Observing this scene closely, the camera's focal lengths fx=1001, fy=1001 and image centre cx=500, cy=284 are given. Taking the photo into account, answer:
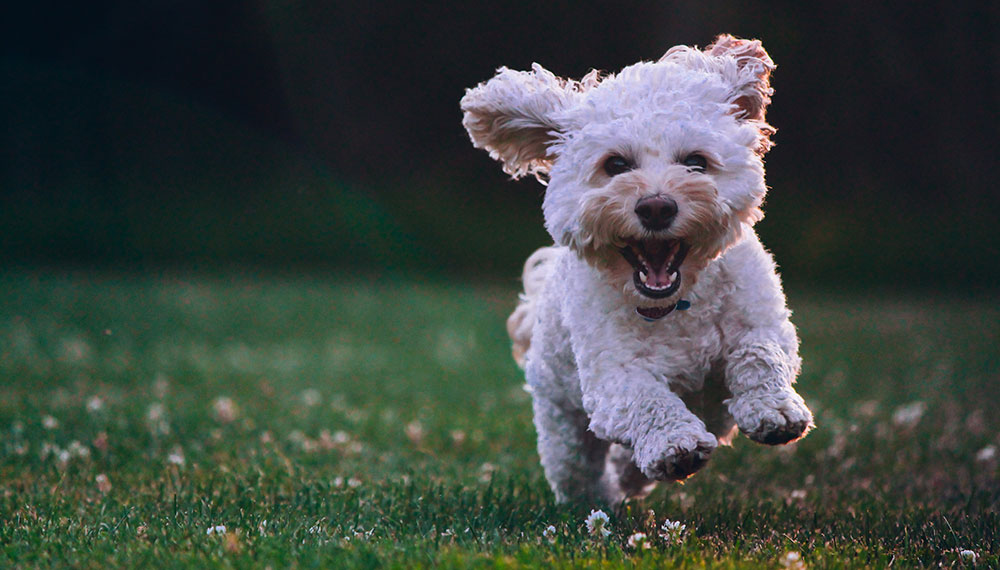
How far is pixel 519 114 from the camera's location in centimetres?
374

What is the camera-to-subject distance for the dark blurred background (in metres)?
17.4

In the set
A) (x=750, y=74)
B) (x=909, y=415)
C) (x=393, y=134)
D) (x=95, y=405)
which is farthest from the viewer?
(x=393, y=134)

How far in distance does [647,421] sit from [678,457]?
0.20 metres

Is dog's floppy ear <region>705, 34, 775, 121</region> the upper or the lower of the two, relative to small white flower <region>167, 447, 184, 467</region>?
upper

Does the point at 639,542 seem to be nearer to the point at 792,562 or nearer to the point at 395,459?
the point at 792,562

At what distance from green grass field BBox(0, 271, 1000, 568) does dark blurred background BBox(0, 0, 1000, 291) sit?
7110 millimetres

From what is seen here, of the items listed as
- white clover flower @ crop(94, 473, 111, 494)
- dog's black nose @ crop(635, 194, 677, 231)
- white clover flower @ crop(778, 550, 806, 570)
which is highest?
dog's black nose @ crop(635, 194, 677, 231)

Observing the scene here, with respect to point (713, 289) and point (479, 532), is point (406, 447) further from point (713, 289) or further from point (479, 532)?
point (713, 289)

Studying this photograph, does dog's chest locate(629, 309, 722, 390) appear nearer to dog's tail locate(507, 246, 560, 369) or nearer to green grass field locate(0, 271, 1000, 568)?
green grass field locate(0, 271, 1000, 568)

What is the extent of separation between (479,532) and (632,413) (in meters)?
0.74

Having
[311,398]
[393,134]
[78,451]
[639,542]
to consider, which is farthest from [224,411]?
[393,134]

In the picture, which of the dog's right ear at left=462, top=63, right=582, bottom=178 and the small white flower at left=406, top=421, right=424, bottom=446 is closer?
the dog's right ear at left=462, top=63, right=582, bottom=178

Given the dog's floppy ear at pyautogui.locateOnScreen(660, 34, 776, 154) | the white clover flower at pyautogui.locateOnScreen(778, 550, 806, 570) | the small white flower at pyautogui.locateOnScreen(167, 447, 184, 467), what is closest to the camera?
the white clover flower at pyautogui.locateOnScreen(778, 550, 806, 570)

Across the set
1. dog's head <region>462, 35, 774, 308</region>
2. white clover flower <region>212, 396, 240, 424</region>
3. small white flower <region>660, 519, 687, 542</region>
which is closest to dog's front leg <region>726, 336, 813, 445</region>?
dog's head <region>462, 35, 774, 308</region>
